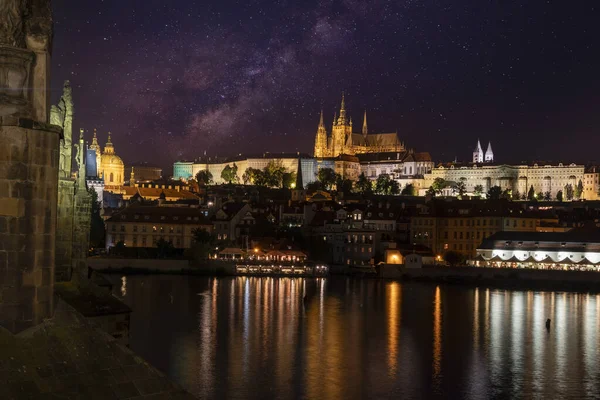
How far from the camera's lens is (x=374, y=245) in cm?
6938

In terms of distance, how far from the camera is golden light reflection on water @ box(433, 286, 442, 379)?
2614 cm

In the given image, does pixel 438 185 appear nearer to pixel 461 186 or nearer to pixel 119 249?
pixel 461 186

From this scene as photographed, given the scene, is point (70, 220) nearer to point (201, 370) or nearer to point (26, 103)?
point (26, 103)

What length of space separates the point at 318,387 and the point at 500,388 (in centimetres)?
481

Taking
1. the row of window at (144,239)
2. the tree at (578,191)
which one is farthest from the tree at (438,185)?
the row of window at (144,239)

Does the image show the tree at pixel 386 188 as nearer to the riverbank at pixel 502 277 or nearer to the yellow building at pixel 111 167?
the yellow building at pixel 111 167

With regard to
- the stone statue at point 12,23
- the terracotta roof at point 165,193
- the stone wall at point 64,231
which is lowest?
the stone wall at point 64,231

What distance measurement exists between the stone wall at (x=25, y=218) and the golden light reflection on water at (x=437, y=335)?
19.7m

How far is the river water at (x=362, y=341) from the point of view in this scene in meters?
22.8

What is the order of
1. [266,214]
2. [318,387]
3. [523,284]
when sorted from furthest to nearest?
1. [266,214]
2. [523,284]
3. [318,387]

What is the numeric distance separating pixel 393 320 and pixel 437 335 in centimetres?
429

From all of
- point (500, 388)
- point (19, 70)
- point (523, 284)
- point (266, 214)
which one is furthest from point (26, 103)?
point (266, 214)

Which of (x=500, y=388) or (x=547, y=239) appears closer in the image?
(x=500, y=388)

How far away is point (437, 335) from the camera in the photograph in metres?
33.4
